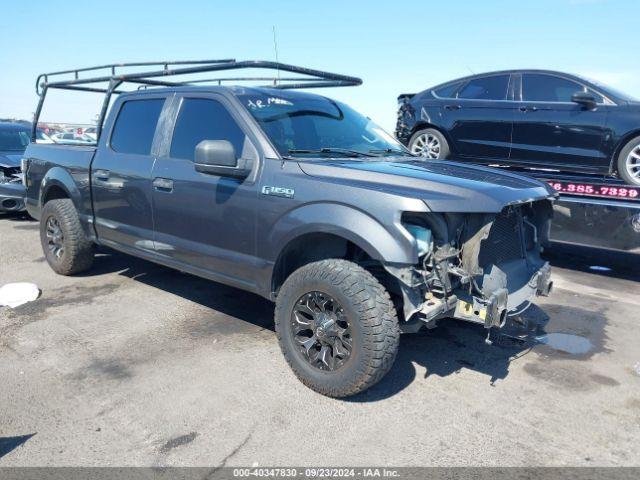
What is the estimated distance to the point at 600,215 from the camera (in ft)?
18.4

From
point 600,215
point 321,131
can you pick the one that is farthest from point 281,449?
point 600,215

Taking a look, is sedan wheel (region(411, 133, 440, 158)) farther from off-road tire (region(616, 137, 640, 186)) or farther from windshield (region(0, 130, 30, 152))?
windshield (region(0, 130, 30, 152))

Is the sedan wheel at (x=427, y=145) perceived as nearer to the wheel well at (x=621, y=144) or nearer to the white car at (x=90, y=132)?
the wheel well at (x=621, y=144)

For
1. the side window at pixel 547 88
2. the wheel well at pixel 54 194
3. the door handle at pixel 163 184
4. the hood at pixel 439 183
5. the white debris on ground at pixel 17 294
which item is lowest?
the white debris on ground at pixel 17 294

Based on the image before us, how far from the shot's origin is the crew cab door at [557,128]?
6.20 metres

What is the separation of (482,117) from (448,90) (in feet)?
2.58

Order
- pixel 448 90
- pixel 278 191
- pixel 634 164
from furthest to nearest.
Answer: pixel 448 90 < pixel 634 164 < pixel 278 191

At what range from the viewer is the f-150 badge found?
11.3 feet

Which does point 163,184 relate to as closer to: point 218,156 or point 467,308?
point 218,156

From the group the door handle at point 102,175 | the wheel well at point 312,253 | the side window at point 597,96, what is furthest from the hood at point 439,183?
the side window at point 597,96

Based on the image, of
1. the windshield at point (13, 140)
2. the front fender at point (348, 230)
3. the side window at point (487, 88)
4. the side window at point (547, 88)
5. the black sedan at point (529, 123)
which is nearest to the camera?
the front fender at point (348, 230)

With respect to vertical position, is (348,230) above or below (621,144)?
below

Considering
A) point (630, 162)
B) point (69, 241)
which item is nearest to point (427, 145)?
point (630, 162)

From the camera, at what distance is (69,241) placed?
17.9 feet
